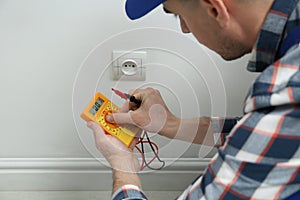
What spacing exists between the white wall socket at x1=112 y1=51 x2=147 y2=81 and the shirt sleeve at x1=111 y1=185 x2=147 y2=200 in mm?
354

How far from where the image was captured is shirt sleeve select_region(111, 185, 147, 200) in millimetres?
838

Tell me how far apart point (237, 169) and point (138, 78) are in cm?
56

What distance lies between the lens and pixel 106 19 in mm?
1105

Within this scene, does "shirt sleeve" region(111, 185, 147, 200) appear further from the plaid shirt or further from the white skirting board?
the white skirting board

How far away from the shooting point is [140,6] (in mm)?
725

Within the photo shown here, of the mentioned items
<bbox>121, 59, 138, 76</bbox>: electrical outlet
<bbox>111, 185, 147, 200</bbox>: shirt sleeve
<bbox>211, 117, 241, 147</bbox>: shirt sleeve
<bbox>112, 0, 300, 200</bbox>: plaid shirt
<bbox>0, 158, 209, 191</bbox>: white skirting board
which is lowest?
<bbox>0, 158, 209, 191</bbox>: white skirting board

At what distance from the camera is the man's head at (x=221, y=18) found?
0.65 metres

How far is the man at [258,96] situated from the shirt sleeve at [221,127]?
0.90 feet

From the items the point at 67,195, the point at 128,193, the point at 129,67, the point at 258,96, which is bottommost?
the point at 67,195

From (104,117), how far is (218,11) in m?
0.42

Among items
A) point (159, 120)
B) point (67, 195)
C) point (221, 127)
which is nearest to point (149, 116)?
point (159, 120)

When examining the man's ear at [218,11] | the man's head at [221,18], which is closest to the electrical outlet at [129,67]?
the man's head at [221,18]

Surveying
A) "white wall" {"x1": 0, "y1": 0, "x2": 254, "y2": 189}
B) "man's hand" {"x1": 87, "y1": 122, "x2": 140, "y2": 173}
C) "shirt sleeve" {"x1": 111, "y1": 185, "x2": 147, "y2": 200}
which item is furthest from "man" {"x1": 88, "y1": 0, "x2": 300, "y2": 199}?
"white wall" {"x1": 0, "y1": 0, "x2": 254, "y2": 189}

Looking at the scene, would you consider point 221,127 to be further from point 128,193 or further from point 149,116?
point 128,193
